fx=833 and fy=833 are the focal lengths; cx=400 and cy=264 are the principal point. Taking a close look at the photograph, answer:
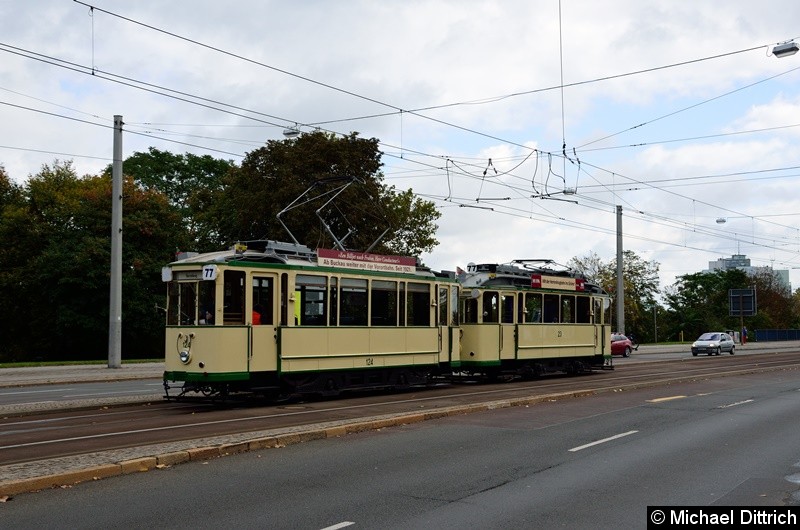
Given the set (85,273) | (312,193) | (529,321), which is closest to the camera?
(529,321)

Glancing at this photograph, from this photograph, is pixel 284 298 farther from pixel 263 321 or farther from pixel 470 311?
pixel 470 311

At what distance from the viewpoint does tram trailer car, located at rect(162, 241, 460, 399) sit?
16.7 meters

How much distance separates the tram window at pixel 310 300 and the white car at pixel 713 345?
4008cm

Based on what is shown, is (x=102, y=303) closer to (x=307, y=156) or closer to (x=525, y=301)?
(x=307, y=156)

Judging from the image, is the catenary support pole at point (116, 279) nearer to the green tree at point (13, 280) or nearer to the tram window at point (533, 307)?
the tram window at point (533, 307)

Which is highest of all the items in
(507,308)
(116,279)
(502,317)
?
(116,279)

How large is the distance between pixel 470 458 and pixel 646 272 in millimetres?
73898

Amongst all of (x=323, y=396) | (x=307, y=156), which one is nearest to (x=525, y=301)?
(x=323, y=396)

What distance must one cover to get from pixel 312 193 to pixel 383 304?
24.8 meters

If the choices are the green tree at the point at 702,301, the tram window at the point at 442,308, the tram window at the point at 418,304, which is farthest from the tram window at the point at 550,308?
the green tree at the point at 702,301

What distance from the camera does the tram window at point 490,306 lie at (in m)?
24.9

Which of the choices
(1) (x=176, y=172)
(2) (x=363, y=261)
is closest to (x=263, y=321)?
(2) (x=363, y=261)

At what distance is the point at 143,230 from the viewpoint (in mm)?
48156

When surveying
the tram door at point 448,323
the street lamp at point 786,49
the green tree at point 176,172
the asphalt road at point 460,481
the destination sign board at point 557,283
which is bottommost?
the asphalt road at point 460,481
